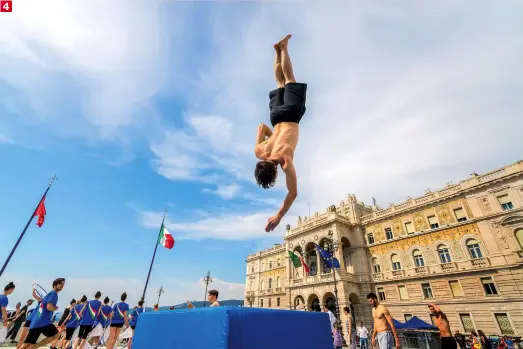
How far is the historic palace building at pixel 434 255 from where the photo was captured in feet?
61.1

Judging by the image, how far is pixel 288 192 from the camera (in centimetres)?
357

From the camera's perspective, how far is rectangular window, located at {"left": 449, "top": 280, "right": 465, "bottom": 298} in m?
20.4

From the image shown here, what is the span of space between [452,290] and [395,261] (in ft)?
16.2

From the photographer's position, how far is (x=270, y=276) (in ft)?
130

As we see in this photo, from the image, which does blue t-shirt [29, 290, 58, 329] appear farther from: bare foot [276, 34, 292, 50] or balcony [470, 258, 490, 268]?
balcony [470, 258, 490, 268]

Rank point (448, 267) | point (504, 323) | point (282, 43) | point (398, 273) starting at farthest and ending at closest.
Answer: point (398, 273), point (448, 267), point (504, 323), point (282, 43)

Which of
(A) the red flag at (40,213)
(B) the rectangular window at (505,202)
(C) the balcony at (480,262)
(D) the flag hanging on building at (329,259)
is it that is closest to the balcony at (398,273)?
(C) the balcony at (480,262)

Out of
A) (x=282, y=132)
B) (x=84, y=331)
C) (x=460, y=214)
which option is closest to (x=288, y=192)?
(x=282, y=132)

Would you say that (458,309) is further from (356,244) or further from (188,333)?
(188,333)

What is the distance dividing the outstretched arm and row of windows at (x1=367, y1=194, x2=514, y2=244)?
24400 mm

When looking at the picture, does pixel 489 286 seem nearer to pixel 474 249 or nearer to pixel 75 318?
pixel 474 249

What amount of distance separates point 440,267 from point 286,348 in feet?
81.6

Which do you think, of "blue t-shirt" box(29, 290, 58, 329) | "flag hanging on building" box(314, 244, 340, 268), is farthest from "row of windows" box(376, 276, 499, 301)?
"blue t-shirt" box(29, 290, 58, 329)

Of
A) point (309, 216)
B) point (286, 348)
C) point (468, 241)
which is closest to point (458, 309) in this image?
point (468, 241)
